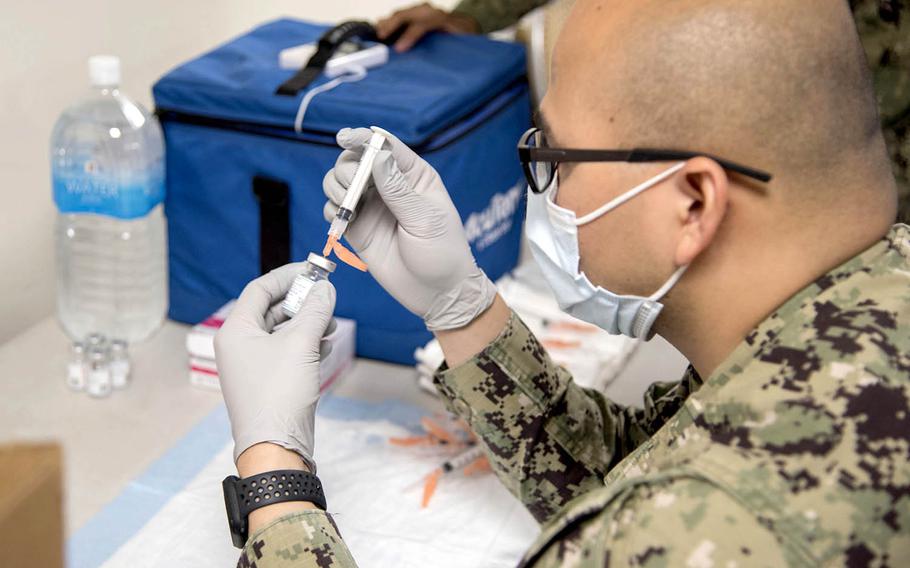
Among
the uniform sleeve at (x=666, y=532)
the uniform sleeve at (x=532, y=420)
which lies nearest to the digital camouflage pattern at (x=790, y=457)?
the uniform sleeve at (x=666, y=532)

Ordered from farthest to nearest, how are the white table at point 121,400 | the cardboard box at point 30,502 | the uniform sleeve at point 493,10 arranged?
the uniform sleeve at point 493,10, the white table at point 121,400, the cardboard box at point 30,502

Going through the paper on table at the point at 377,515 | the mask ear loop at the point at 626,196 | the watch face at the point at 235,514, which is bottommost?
the paper on table at the point at 377,515

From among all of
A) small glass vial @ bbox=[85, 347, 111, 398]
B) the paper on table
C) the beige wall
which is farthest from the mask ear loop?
the beige wall

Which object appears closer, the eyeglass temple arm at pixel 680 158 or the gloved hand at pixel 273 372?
the eyeglass temple arm at pixel 680 158

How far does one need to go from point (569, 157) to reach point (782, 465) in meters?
0.35

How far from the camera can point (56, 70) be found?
67.6 inches

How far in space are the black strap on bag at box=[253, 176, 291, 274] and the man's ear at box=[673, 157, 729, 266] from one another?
2.71 ft

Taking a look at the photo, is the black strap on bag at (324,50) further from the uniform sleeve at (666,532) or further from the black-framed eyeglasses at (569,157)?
the uniform sleeve at (666,532)

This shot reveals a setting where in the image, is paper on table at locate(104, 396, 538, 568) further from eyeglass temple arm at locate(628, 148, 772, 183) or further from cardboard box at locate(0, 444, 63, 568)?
cardboard box at locate(0, 444, 63, 568)

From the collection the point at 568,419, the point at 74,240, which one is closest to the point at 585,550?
the point at 568,419

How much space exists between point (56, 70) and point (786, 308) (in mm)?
1317

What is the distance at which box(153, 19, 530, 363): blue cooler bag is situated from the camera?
5.11 ft

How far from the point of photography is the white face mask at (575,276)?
985 millimetres

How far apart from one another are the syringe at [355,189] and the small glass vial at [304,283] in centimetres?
2
